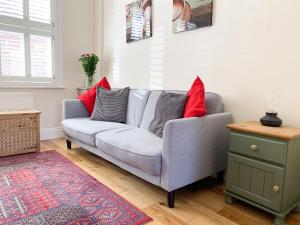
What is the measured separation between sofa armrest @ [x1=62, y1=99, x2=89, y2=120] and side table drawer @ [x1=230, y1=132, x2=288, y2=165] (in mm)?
2108

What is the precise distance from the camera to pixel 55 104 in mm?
3691

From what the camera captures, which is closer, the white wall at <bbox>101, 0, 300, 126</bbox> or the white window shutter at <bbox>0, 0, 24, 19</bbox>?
the white wall at <bbox>101, 0, 300, 126</bbox>

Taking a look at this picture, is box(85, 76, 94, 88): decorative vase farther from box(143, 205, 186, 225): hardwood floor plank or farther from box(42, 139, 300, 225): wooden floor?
box(143, 205, 186, 225): hardwood floor plank

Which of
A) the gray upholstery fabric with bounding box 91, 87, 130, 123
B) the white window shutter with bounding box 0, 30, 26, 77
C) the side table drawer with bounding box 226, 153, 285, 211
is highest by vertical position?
the white window shutter with bounding box 0, 30, 26, 77

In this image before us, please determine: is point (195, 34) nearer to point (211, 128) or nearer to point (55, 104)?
point (211, 128)

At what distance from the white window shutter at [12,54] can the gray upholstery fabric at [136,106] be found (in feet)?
5.81

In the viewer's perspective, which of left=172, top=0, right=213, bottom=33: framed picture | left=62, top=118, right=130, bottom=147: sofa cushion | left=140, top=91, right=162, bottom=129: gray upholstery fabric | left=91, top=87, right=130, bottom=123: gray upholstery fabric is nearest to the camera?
left=172, top=0, right=213, bottom=33: framed picture

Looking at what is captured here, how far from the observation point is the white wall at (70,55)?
11.8 ft

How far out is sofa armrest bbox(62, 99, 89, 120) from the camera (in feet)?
9.79

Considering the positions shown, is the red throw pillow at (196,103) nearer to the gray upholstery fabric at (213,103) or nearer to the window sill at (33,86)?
the gray upholstery fabric at (213,103)

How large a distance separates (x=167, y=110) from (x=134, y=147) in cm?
49

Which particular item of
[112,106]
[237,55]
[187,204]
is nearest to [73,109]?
[112,106]

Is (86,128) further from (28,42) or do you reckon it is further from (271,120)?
(28,42)

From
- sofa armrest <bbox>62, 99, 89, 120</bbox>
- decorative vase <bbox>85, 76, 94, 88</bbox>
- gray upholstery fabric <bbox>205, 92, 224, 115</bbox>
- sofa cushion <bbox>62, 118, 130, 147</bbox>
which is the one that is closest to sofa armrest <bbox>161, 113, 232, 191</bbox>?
gray upholstery fabric <bbox>205, 92, 224, 115</bbox>
